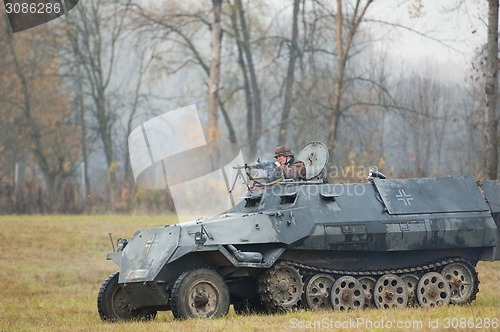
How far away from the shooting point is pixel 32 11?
3409cm

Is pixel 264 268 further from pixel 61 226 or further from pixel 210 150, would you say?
pixel 210 150

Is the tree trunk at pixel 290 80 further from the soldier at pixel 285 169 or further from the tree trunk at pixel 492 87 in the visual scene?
the soldier at pixel 285 169

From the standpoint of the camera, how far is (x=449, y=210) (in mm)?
16656

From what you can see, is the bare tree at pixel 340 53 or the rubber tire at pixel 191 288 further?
the bare tree at pixel 340 53

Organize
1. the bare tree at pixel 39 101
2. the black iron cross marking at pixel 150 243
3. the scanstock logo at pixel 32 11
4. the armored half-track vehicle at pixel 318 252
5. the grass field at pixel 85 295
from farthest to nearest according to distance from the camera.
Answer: the bare tree at pixel 39 101
the scanstock logo at pixel 32 11
the black iron cross marking at pixel 150 243
the armored half-track vehicle at pixel 318 252
the grass field at pixel 85 295

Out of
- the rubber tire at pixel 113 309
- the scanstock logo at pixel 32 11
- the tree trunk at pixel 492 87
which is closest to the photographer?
the rubber tire at pixel 113 309

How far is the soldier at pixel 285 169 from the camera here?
54.6 ft

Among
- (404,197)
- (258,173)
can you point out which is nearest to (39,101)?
(258,173)

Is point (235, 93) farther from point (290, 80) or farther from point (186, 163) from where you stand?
point (186, 163)

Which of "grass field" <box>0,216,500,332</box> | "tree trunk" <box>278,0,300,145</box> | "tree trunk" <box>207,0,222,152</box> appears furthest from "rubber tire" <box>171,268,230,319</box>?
"tree trunk" <box>278,0,300,145</box>

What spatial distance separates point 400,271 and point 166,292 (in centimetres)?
381

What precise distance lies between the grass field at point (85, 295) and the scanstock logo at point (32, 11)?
24.9 feet

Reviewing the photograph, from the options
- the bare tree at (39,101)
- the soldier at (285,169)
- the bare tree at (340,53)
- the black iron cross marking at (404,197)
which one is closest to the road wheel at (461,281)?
the black iron cross marking at (404,197)

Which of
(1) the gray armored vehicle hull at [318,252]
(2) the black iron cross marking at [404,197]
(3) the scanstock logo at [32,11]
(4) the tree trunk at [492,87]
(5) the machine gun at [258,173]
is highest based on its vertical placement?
(3) the scanstock logo at [32,11]
